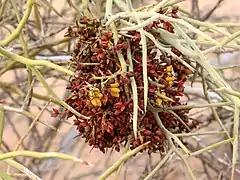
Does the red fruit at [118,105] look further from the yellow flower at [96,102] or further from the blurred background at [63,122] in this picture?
the blurred background at [63,122]

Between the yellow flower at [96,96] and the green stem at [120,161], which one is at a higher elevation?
the yellow flower at [96,96]

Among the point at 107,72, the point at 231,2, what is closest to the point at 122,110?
the point at 107,72

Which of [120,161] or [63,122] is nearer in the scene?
[120,161]

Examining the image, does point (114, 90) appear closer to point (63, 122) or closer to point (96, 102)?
point (96, 102)

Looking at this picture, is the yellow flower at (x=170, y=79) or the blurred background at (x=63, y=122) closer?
the yellow flower at (x=170, y=79)

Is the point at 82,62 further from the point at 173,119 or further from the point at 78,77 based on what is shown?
the point at 173,119

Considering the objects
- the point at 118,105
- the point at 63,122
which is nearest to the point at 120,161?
the point at 118,105

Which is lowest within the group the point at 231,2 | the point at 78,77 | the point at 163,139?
the point at 163,139

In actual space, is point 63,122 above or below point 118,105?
below

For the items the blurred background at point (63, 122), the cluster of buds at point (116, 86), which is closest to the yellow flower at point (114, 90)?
the cluster of buds at point (116, 86)
